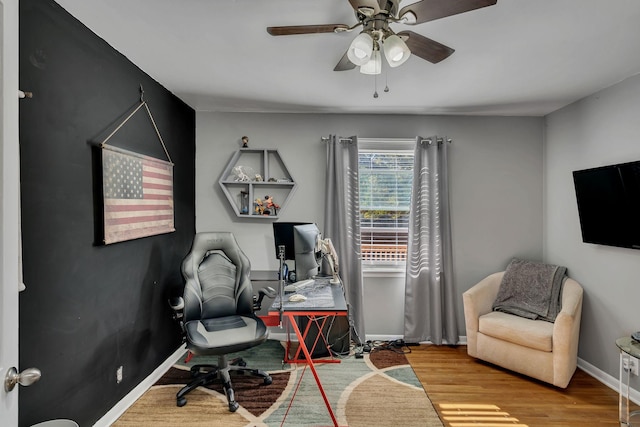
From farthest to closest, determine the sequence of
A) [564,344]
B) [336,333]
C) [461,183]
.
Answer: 1. [461,183]
2. [336,333]
3. [564,344]

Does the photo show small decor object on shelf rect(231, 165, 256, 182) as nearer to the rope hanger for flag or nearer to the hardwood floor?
the rope hanger for flag

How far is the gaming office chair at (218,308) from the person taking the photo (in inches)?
93.7

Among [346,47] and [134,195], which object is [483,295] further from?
[134,195]

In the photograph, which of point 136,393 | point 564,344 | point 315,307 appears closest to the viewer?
point 315,307

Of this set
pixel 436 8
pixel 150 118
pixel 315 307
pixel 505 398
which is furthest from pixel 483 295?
pixel 150 118

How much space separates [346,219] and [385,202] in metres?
0.54

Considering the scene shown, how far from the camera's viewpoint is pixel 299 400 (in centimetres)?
246

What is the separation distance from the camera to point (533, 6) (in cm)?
169

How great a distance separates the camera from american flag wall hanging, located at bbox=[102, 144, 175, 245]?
2078 mm

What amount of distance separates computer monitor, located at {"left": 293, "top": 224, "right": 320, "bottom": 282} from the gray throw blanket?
2008 mm

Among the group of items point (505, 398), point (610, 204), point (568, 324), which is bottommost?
point (505, 398)

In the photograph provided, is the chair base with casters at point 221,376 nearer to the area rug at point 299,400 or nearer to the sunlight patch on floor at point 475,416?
the area rug at point 299,400

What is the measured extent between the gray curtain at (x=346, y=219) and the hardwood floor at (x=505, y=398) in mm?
835

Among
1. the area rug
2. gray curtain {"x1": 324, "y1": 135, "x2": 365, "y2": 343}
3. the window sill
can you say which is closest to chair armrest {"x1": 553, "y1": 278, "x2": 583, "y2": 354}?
the area rug
